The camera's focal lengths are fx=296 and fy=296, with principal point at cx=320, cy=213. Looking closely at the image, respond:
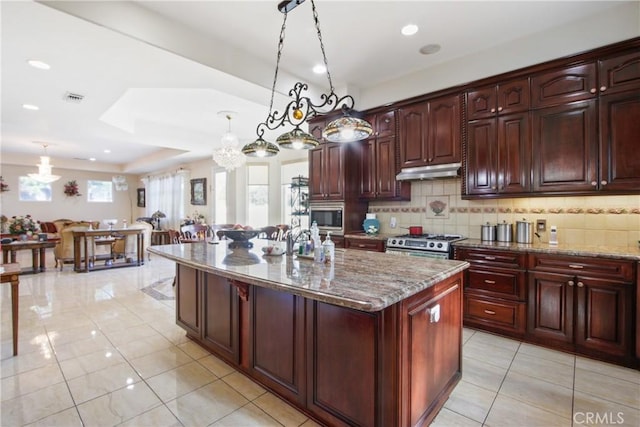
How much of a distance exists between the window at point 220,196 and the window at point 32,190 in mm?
6609

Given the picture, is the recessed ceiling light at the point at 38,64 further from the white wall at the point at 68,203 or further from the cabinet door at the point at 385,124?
the white wall at the point at 68,203

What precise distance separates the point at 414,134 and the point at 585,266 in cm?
222

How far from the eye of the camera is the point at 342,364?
1617 mm

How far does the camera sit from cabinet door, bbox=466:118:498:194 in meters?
3.22

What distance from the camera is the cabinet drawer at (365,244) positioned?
12.6 ft

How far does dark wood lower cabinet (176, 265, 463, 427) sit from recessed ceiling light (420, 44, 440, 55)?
8.40 ft

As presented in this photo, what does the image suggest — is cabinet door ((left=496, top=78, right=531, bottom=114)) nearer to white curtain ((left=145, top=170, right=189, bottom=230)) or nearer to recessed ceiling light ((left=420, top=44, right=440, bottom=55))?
recessed ceiling light ((left=420, top=44, right=440, bottom=55))

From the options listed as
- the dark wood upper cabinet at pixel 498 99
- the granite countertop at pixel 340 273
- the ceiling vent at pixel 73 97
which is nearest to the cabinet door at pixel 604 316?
the granite countertop at pixel 340 273

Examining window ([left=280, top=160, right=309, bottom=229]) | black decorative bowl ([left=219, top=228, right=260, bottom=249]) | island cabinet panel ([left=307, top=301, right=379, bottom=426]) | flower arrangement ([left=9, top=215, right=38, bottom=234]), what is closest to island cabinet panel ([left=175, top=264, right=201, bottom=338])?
black decorative bowl ([left=219, top=228, right=260, bottom=249])

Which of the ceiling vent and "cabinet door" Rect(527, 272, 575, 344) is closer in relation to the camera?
"cabinet door" Rect(527, 272, 575, 344)

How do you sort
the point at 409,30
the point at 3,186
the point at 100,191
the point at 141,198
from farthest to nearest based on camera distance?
the point at 141,198, the point at 100,191, the point at 3,186, the point at 409,30

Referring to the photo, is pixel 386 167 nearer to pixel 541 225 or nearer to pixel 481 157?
pixel 481 157

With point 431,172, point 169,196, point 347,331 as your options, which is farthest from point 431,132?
point 169,196

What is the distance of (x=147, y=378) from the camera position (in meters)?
2.27
